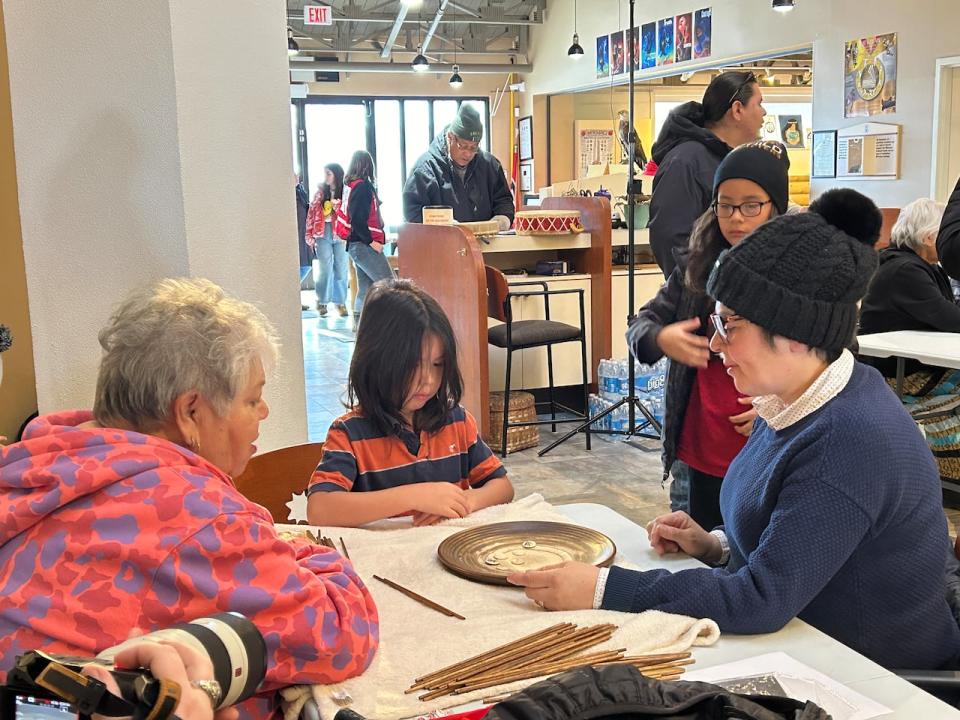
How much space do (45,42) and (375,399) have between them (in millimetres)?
1449

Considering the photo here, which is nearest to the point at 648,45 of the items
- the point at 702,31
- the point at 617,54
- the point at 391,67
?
the point at 617,54

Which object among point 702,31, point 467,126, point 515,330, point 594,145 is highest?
point 702,31

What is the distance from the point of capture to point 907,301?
4531 mm

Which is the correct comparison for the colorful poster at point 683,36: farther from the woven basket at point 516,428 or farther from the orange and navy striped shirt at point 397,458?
the orange and navy striped shirt at point 397,458

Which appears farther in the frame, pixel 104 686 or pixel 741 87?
pixel 741 87

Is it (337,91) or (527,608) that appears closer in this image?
(527,608)

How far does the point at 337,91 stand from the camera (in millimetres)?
15977

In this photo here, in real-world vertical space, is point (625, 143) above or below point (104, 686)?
above

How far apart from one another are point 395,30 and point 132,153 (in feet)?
40.1

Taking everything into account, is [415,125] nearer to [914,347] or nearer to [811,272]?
[914,347]

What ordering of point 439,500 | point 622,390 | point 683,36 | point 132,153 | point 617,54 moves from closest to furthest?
point 439,500 < point 132,153 < point 622,390 < point 683,36 < point 617,54

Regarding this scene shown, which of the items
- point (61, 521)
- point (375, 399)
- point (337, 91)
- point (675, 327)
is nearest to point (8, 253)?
point (375, 399)

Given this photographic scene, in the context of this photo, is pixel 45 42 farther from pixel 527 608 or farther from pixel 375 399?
pixel 527 608

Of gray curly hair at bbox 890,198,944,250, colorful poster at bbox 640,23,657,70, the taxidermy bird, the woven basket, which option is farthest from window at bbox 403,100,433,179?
gray curly hair at bbox 890,198,944,250
